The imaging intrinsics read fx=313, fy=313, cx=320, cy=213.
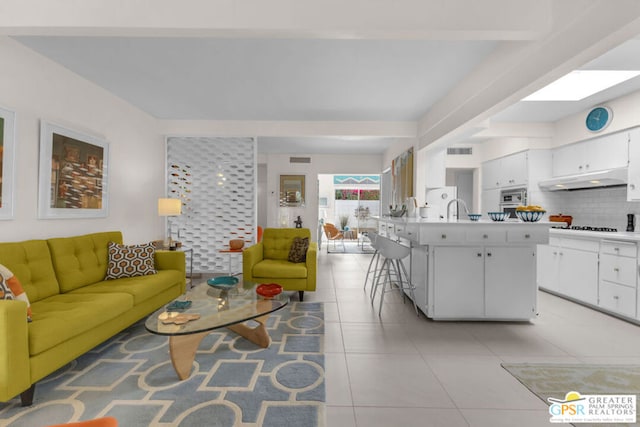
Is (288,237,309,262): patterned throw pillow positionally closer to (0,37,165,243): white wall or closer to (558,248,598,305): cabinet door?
(0,37,165,243): white wall

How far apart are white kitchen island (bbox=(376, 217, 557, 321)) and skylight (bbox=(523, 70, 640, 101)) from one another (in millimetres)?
1632

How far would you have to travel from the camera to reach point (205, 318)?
7.20ft

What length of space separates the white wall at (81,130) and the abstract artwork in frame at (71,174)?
7cm

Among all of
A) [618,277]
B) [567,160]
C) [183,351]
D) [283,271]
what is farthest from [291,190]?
[618,277]

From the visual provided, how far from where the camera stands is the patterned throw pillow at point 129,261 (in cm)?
334

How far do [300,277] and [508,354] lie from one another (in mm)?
2268

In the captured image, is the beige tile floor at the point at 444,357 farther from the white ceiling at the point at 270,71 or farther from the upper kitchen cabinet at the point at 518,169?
the white ceiling at the point at 270,71

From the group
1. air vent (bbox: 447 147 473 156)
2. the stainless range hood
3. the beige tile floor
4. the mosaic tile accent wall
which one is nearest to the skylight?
the stainless range hood

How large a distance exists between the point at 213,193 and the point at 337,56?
11.7 ft

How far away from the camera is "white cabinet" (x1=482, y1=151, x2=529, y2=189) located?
551 centimetres

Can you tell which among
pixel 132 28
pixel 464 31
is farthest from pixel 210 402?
pixel 464 31

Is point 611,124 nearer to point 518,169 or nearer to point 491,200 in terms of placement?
point 518,169

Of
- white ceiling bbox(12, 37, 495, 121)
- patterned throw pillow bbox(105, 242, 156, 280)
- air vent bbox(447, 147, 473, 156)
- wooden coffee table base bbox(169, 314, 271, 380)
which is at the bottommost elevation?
wooden coffee table base bbox(169, 314, 271, 380)

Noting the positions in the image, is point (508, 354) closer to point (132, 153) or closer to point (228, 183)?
point (228, 183)
